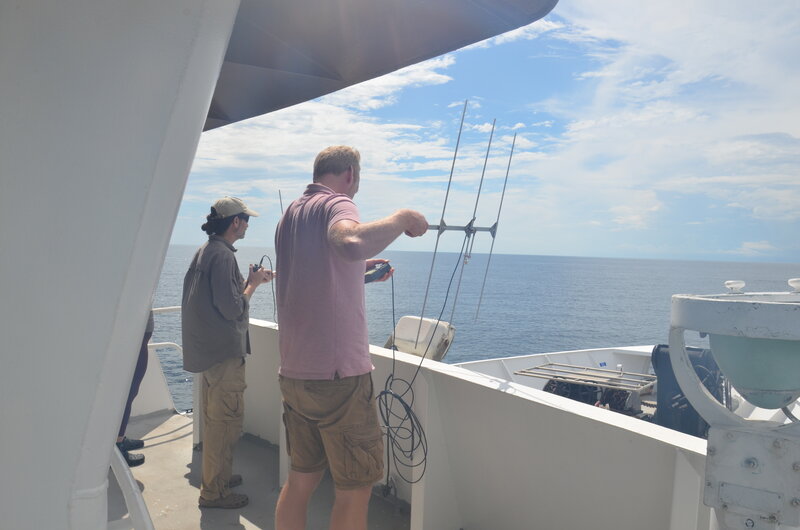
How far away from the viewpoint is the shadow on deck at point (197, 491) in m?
2.76

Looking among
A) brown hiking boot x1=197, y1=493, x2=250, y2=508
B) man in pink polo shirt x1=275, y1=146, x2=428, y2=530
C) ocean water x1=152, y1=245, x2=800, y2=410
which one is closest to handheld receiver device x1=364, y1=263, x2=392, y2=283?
man in pink polo shirt x1=275, y1=146, x2=428, y2=530

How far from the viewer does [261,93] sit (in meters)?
2.33

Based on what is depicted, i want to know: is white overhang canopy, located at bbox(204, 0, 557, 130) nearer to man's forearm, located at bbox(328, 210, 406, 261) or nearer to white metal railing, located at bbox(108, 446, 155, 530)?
man's forearm, located at bbox(328, 210, 406, 261)

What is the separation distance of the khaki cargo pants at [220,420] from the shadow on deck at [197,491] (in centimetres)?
14

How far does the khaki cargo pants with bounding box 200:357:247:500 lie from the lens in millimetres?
2875

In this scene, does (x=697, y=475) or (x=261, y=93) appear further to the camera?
(x=261, y=93)

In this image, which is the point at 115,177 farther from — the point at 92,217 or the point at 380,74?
the point at 380,74

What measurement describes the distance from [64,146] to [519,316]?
57798mm

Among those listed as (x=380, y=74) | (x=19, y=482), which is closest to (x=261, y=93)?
(x=380, y=74)

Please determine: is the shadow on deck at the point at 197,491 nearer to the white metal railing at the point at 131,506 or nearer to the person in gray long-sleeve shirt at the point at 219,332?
the person in gray long-sleeve shirt at the point at 219,332

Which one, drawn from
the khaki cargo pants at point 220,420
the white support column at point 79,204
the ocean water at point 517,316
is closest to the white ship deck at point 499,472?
the khaki cargo pants at point 220,420

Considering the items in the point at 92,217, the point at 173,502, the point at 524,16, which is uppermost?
the point at 524,16

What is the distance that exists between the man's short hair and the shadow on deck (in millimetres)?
1686

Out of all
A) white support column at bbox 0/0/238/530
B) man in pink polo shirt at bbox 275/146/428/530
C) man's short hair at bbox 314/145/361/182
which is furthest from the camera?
man's short hair at bbox 314/145/361/182
